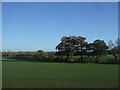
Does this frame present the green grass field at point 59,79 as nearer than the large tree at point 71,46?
Yes

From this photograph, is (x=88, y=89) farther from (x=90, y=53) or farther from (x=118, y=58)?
(x=90, y=53)

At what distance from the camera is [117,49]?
32.1 m

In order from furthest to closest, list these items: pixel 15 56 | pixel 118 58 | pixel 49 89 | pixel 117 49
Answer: pixel 15 56
pixel 117 49
pixel 118 58
pixel 49 89

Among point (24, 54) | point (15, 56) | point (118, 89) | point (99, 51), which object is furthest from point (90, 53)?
point (118, 89)

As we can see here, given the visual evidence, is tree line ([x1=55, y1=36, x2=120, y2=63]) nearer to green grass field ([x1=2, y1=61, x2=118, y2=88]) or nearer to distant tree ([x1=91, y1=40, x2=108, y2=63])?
distant tree ([x1=91, y1=40, x2=108, y2=63])

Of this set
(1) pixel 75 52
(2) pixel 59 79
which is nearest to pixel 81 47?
(1) pixel 75 52


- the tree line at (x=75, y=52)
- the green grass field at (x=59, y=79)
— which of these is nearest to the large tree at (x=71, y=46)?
the tree line at (x=75, y=52)

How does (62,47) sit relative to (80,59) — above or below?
above

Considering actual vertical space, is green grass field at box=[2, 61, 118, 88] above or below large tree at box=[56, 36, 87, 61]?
below

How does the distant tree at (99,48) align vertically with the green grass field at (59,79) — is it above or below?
above

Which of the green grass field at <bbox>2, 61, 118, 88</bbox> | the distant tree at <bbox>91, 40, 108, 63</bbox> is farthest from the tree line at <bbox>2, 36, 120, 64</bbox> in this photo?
the green grass field at <bbox>2, 61, 118, 88</bbox>

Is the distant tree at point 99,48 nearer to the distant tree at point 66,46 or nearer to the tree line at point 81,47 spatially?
the tree line at point 81,47

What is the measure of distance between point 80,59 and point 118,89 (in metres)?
26.4

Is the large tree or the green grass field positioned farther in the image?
the large tree
